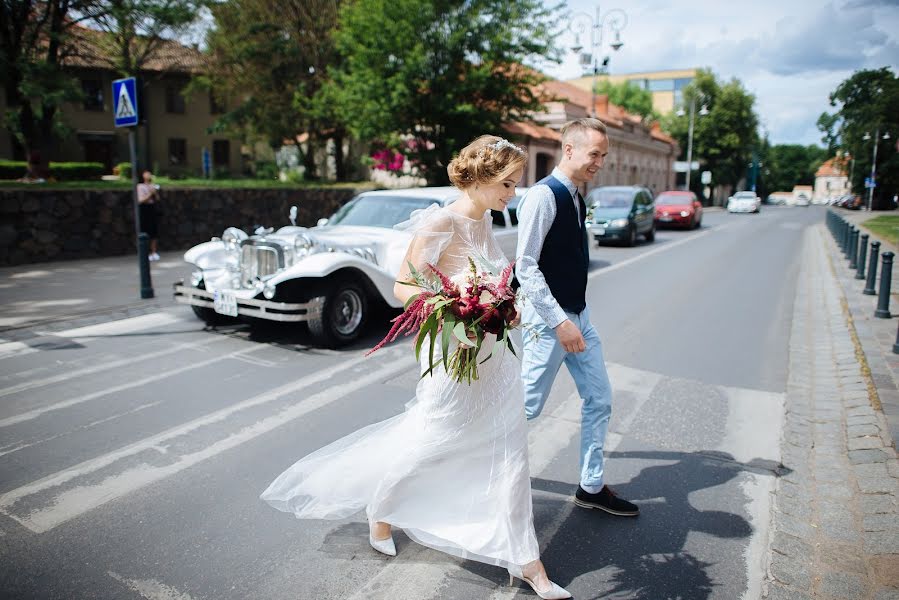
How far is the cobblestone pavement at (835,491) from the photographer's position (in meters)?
2.85

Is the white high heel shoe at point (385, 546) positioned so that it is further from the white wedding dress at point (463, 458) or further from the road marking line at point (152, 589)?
the road marking line at point (152, 589)

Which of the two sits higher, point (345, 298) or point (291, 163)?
point (291, 163)

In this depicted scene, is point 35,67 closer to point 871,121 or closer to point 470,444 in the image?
point 470,444

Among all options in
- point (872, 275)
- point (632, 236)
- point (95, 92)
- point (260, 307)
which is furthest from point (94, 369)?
point (95, 92)

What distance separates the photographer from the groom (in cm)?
302

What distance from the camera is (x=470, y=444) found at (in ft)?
9.00

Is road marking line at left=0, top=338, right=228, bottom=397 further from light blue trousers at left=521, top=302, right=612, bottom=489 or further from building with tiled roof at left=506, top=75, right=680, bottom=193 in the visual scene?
building with tiled roof at left=506, top=75, right=680, bottom=193

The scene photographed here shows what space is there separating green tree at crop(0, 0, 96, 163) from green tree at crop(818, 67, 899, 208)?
2085 centimetres

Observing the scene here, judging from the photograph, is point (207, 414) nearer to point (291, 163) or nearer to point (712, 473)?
point (712, 473)

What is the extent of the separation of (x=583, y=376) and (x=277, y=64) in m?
24.5

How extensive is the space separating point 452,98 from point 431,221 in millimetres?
17608

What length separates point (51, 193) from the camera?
1251 cm

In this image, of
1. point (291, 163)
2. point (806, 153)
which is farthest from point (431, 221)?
point (806, 153)

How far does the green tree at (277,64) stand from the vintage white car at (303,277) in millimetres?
15944
